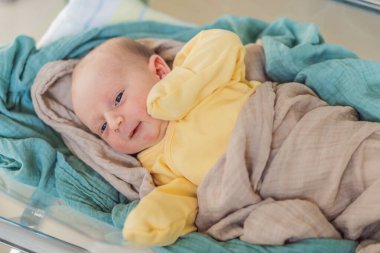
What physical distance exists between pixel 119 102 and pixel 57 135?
217mm

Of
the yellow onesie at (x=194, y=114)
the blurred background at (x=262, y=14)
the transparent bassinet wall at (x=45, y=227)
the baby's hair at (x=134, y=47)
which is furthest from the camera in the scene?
the blurred background at (x=262, y=14)

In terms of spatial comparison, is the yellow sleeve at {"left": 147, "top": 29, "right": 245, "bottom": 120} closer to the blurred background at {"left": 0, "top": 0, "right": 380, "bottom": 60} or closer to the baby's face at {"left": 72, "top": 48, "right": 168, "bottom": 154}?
the baby's face at {"left": 72, "top": 48, "right": 168, "bottom": 154}

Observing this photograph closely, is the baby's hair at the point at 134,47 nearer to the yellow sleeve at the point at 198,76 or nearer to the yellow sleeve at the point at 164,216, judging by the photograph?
the yellow sleeve at the point at 198,76

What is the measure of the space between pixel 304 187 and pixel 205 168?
0.17 m

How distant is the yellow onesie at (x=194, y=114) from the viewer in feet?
2.71

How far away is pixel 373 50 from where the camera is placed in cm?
121

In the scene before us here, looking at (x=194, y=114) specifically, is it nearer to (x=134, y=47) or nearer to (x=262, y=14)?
(x=134, y=47)

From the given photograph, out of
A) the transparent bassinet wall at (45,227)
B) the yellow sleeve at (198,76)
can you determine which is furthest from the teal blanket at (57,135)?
the yellow sleeve at (198,76)

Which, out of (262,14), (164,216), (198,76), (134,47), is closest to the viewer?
(164,216)

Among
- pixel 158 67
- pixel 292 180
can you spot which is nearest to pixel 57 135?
pixel 158 67

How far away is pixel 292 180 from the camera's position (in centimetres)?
79

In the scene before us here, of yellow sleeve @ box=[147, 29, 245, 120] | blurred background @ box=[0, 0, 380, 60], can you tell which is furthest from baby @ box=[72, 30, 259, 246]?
blurred background @ box=[0, 0, 380, 60]

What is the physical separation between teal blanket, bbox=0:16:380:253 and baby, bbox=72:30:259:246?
0.08 m

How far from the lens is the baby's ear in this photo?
0.92 m
